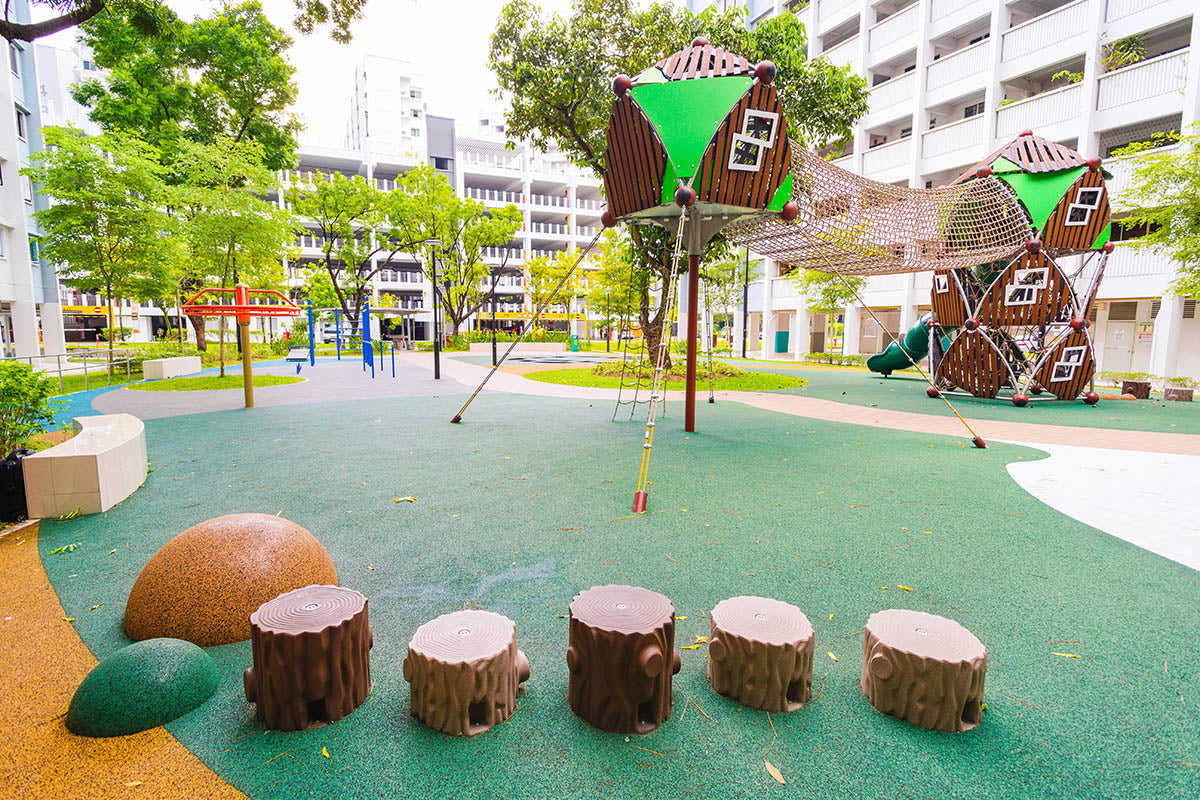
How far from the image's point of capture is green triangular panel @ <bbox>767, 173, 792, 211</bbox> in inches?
280

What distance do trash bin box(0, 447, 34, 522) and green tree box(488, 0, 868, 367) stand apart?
11075mm

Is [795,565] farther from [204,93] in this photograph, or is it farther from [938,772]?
[204,93]

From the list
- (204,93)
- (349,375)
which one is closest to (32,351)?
(204,93)

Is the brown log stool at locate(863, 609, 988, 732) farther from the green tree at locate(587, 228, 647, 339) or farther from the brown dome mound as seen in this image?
the green tree at locate(587, 228, 647, 339)

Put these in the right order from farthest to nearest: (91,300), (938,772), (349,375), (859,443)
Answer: (91,300), (349,375), (859,443), (938,772)

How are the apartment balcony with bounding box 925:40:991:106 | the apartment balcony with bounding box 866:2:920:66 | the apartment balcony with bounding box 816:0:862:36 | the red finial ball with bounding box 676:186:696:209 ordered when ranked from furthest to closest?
1. the apartment balcony with bounding box 816:0:862:36
2. the apartment balcony with bounding box 866:2:920:66
3. the apartment balcony with bounding box 925:40:991:106
4. the red finial ball with bounding box 676:186:696:209

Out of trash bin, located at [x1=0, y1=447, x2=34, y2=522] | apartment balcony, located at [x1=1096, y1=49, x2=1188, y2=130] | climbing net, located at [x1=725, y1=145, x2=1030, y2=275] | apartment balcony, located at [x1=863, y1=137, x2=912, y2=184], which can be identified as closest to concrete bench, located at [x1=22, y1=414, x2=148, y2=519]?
trash bin, located at [x1=0, y1=447, x2=34, y2=522]

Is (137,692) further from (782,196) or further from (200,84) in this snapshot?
(200,84)

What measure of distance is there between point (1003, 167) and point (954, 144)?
558 inches

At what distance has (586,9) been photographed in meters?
14.0

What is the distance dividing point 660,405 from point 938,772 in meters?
10.2

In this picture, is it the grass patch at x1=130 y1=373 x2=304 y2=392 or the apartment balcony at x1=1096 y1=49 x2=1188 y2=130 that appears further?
the apartment balcony at x1=1096 y1=49 x2=1188 y2=130

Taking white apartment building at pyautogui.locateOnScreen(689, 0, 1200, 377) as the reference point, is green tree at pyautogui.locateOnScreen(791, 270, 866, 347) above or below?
below

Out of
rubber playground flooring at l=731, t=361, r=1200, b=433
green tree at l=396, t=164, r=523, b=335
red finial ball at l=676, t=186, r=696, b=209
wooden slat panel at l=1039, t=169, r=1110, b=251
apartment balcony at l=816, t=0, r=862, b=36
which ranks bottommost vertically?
rubber playground flooring at l=731, t=361, r=1200, b=433
